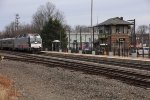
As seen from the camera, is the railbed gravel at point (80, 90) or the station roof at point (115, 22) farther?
the station roof at point (115, 22)

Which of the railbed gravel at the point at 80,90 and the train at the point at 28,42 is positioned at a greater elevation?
the train at the point at 28,42

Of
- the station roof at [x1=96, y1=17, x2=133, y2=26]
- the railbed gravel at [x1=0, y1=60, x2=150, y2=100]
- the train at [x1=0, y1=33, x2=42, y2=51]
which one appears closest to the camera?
the railbed gravel at [x1=0, y1=60, x2=150, y2=100]

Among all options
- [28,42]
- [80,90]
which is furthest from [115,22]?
[80,90]

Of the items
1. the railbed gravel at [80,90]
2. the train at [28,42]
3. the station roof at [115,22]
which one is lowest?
the railbed gravel at [80,90]

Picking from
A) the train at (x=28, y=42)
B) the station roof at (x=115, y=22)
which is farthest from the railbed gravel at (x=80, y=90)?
the station roof at (x=115, y=22)

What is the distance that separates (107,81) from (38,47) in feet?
140

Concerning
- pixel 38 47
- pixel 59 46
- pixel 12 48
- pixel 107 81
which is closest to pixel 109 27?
pixel 59 46

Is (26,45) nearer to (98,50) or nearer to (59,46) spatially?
(98,50)

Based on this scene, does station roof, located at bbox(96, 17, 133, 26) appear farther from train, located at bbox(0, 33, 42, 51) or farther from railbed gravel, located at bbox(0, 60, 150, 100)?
railbed gravel, located at bbox(0, 60, 150, 100)

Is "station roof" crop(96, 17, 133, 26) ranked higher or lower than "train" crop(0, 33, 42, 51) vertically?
higher

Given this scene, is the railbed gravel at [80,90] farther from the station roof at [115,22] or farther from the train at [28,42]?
the station roof at [115,22]

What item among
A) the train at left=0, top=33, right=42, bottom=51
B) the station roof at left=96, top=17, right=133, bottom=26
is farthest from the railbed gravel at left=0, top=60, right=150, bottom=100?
the station roof at left=96, top=17, right=133, bottom=26

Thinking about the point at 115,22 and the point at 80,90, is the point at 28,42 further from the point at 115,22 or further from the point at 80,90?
the point at 115,22

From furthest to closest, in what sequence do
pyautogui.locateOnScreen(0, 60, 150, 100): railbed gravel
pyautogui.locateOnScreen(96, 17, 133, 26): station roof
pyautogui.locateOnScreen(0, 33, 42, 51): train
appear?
pyautogui.locateOnScreen(96, 17, 133, 26): station roof, pyautogui.locateOnScreen(0, 33, 42, 51): train, pyautogui.locateOnScreen(0, 60, 150, 100): railbed gravel
